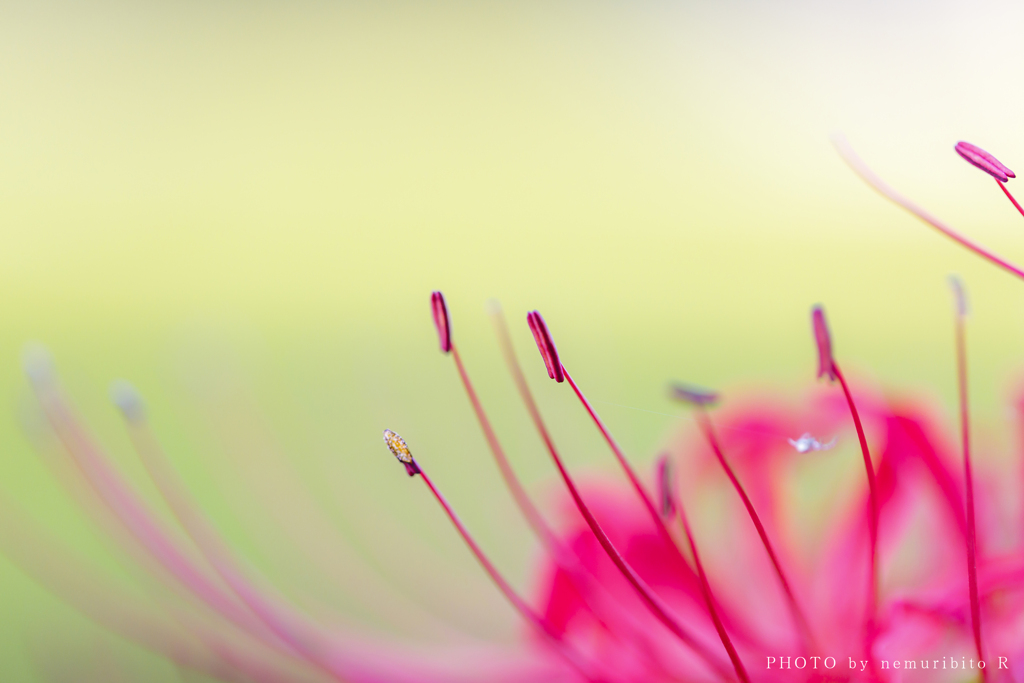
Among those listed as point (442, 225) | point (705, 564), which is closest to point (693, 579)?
point (705, 564)

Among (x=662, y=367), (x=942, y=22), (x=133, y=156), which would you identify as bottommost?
(x=662, y=367)

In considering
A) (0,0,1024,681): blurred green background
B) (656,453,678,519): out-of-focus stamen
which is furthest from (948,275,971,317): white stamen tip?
(0,0,1024,681): blurred green background

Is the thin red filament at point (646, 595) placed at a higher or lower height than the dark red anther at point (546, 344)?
lower

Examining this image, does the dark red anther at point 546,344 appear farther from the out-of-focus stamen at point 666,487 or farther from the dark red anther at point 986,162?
the dark red anther at point 986,162

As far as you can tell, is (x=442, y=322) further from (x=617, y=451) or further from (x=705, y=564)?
(x=705, y=564)

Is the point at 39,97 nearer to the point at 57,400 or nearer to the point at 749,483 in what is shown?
the point at 57,400

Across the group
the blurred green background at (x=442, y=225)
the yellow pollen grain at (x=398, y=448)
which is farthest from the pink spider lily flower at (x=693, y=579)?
the blurred green background at (x=442, y=225)

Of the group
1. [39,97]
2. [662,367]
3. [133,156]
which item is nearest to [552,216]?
[662,367]
